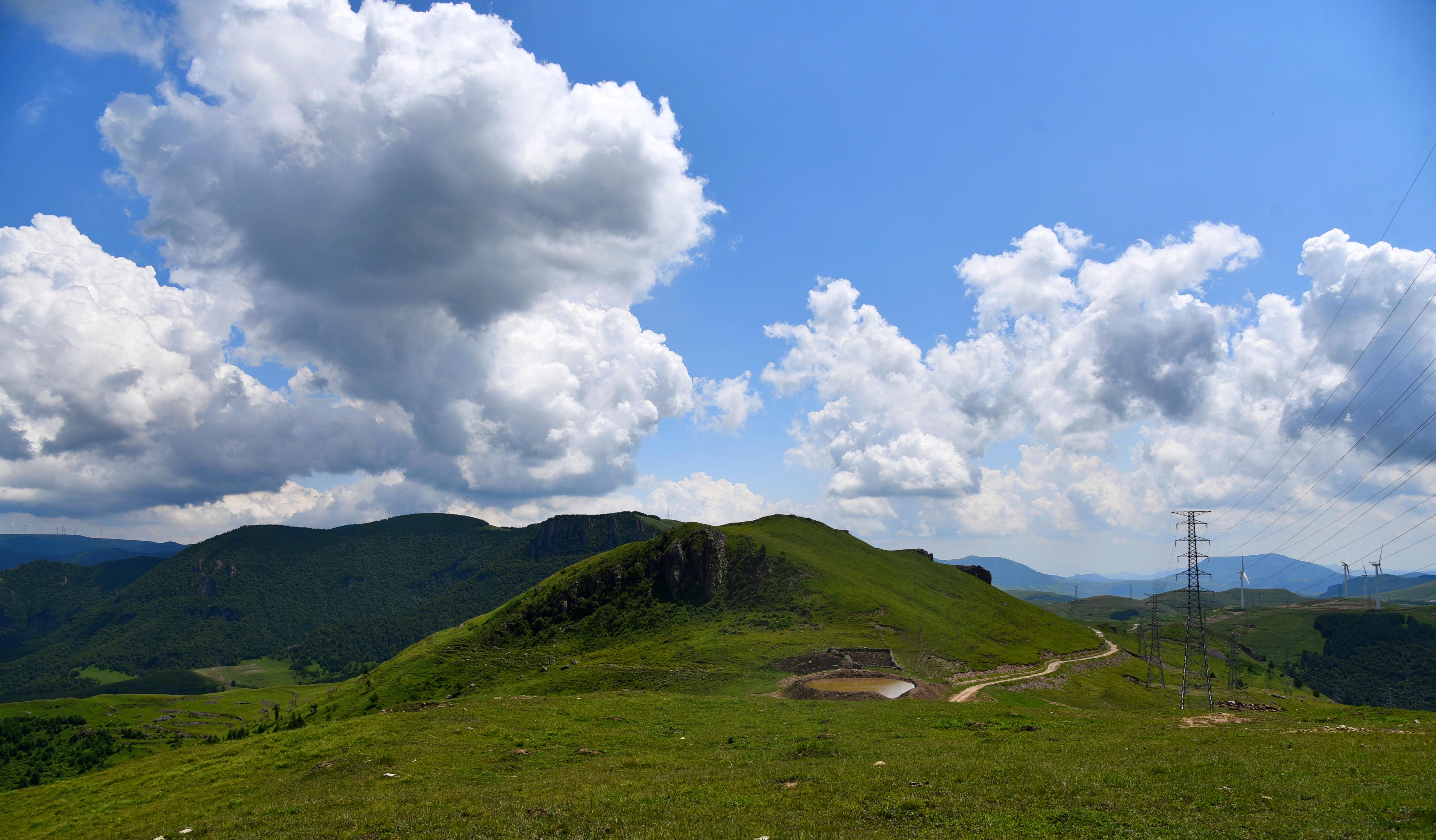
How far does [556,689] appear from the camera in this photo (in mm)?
96438

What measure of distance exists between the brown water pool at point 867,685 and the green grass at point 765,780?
22.3 m

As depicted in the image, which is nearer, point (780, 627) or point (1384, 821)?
point (1384, 821)

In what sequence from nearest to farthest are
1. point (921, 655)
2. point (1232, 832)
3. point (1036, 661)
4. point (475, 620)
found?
1. point (1232, 832)
2. point (921, 655)
3. point (1036, 661)
4. point (475, 620)

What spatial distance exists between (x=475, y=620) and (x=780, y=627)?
10419cm

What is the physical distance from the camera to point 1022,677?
108188 millimetres

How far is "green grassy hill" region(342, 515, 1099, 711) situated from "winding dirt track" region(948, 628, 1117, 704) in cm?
430

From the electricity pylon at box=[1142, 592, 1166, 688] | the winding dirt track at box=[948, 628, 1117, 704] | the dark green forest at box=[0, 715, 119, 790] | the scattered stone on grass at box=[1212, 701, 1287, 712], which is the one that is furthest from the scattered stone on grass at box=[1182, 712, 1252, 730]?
the dark green forest at box=[0, 715, 119, 790]

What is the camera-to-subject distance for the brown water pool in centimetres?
7581

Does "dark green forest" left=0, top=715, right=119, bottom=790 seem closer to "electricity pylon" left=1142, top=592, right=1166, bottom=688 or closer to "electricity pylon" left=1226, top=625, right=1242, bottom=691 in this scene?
"electricity pylon" left=1142, top=592, right=1166, bottom=688

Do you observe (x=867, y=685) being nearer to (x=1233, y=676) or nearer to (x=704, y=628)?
(x=704, y=628)

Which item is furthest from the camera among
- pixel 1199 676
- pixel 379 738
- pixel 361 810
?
pixel 1199 676

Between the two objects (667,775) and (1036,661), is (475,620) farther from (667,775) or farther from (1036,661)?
(667,775)

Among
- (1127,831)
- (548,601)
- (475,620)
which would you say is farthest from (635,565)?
(1127,831)

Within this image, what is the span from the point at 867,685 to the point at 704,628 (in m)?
71.2
